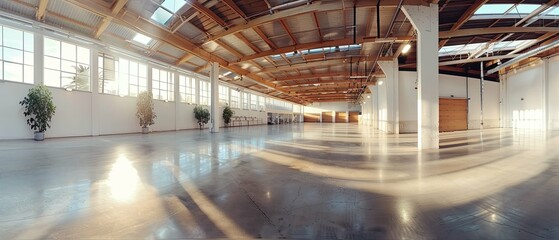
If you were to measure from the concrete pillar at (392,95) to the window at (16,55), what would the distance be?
1651 cm

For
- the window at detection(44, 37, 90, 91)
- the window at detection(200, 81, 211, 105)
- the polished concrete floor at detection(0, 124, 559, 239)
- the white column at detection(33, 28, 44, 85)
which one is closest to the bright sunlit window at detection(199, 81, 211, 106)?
the window at detection(200, 81, 211, 105)

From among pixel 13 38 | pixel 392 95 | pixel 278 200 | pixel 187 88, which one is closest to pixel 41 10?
pixel 13 38

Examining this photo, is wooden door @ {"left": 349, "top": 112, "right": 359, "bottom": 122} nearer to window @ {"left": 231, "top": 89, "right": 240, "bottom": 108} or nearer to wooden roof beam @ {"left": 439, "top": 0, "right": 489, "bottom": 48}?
window @ {"left": 231, "top": 89, "right": 240, "bottom": 108}

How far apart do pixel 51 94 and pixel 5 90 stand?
130cm

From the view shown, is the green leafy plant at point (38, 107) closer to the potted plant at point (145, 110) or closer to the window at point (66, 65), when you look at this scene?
the window at point (66, 65)

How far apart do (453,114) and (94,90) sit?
22.3 meters

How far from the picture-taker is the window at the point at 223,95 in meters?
22.7

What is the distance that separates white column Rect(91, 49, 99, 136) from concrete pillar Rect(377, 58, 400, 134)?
1521cm

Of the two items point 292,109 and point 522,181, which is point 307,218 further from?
point 292,109

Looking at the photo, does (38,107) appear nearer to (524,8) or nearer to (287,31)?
(287,31)

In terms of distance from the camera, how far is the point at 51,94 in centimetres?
995

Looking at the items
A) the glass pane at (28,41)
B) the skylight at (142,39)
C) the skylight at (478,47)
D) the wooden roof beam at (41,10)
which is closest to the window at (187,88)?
the skylight at (142,39)

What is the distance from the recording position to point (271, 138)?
436 inches

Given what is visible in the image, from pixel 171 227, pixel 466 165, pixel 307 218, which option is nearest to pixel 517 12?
pixel 466 165
